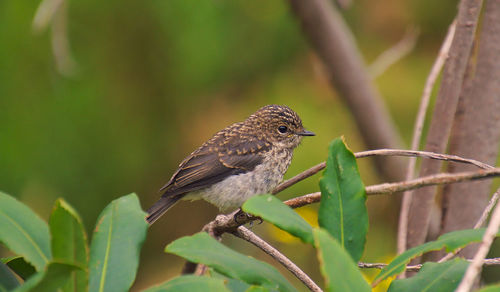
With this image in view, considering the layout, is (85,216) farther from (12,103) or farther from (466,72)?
(466,72)

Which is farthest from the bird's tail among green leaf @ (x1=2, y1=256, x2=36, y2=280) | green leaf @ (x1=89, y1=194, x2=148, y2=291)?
green leaf @ (x1=89, y1=194, x2=148, y2=291)

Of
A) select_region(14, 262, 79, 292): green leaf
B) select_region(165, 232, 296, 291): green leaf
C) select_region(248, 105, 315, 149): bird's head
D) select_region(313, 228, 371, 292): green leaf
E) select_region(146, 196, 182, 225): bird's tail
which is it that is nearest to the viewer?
select_region(14, 262, 79, 292): green leaf

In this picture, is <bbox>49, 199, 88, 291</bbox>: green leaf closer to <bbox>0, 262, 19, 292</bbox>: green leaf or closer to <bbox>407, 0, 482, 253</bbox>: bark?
<bbox>0, 262, 19, 292</bbox>: green leaf

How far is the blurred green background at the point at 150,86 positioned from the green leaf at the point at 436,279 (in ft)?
10.3

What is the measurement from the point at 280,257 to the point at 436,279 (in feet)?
1.35

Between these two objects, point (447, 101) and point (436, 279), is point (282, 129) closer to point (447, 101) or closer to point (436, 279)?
point (447, 101)

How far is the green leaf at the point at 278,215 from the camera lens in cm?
124

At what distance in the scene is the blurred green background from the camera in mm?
4543

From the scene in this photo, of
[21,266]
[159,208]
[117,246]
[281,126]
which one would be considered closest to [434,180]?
[117,246]

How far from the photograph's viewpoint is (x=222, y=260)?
1258 mm

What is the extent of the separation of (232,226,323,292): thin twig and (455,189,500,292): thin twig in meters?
0.40

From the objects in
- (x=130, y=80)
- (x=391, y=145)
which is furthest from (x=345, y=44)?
(x=130, y=80)

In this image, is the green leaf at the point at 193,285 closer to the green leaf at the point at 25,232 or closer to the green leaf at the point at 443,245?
the green leaf at the point at 25,232

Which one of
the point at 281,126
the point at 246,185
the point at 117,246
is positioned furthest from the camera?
the point at 281,126
